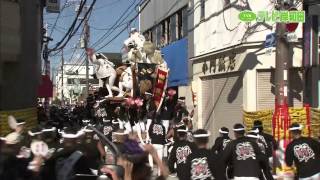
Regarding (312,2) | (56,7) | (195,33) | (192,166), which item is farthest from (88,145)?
→ (56,7)

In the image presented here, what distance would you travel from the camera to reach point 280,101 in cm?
1307

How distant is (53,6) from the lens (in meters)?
36.8

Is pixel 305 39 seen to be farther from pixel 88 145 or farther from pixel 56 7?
pixel 56 7

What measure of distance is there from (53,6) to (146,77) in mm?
19240

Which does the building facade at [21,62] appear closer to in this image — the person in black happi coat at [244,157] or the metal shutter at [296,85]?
the metal shutter at [296,85]

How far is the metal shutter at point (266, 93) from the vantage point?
61.4 ft

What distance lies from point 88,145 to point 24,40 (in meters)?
14.0

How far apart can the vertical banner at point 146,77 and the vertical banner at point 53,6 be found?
61.9 ft

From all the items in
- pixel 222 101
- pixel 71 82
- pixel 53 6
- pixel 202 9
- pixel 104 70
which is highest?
pixel 53 6

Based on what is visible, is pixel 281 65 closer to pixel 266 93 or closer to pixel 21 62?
pixel 266 93

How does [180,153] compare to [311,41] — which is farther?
[311,41]

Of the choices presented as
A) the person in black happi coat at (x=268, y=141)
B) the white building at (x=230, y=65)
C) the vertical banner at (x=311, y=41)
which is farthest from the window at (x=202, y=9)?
the person in black happi coat at (x=268, y=141)

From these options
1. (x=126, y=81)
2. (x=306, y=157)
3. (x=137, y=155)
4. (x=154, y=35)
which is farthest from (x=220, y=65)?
(x=137, y=155)

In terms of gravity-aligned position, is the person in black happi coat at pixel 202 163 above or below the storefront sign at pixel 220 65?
below
